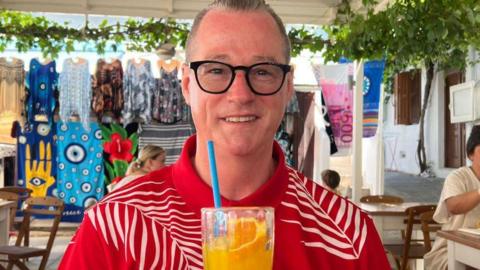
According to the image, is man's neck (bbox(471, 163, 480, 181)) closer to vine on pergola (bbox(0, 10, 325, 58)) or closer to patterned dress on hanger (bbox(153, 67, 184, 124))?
vine on pergola (bbox(0, 10, 325, 58))

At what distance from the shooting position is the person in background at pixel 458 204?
4152 mm

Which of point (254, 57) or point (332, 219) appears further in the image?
point (332, 219)

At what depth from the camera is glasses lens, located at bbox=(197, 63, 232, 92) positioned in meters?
1.17

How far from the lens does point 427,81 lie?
51.7ft

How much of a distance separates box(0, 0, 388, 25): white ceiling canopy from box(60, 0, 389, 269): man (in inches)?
217

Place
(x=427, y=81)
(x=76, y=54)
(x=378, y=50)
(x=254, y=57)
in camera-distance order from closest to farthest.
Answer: (x=254, y=57) < (x=378, y=50) < (x=76, y=54) < (x=427, y=81)

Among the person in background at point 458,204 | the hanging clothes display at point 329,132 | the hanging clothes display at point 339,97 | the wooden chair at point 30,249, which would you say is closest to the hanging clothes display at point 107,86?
the wooden chair at point 30,249

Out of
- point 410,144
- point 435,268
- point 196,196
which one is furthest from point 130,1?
Result: point 410,144

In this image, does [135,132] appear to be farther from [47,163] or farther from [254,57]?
[254,57]

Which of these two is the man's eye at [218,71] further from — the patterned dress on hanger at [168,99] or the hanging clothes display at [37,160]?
the hanging clothes display at [37,160]

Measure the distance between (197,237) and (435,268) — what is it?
11.9 feet

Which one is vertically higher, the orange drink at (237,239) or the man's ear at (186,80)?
the man's ear at (186,80)

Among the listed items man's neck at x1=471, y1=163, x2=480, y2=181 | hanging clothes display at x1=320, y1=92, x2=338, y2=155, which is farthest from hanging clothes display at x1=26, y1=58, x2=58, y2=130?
man's neck at x1=471, y1=163, x2=480, y2=181

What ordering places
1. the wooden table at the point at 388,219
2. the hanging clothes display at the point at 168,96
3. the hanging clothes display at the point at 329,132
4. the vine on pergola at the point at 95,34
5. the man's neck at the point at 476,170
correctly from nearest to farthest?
the man's neck at the point at 476,170
the wooden table at the point at 388,219
the vine on pergola at the point at 95,34
the hanging clothes display at the point at 168,96
the hanging clothes display at the point at 329,132
